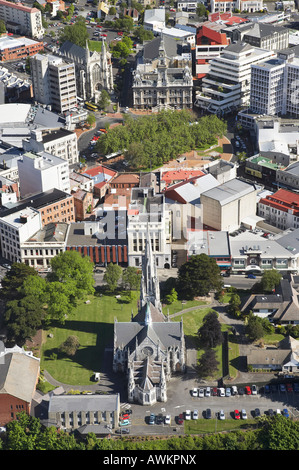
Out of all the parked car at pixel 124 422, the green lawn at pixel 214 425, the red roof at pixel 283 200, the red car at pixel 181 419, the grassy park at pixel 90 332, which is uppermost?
the red roof at pixel 283 200

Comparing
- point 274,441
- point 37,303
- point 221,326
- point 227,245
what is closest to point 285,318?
point 221,326

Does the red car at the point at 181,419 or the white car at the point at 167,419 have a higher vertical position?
the white car at the point at 167,419

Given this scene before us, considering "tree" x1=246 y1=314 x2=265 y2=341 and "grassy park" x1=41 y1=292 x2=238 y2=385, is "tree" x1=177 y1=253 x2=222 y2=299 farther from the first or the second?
"tree" x1=246 y1=314 x2=265 y2=341

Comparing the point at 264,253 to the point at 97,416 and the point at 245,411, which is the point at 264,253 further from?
the point at 97,416

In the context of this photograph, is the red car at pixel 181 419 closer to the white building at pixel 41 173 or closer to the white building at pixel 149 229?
the white building at pixel 149 229

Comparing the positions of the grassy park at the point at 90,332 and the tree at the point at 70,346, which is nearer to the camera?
the grassy park at the point at 90,332

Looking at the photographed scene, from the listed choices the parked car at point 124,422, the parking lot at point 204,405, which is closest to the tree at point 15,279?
the parking lot at point 204,405

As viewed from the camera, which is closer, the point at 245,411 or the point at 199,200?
the point at 245,411

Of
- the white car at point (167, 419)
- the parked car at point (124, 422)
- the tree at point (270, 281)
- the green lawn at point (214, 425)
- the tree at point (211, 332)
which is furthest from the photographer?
the tree at point (270, 281)
